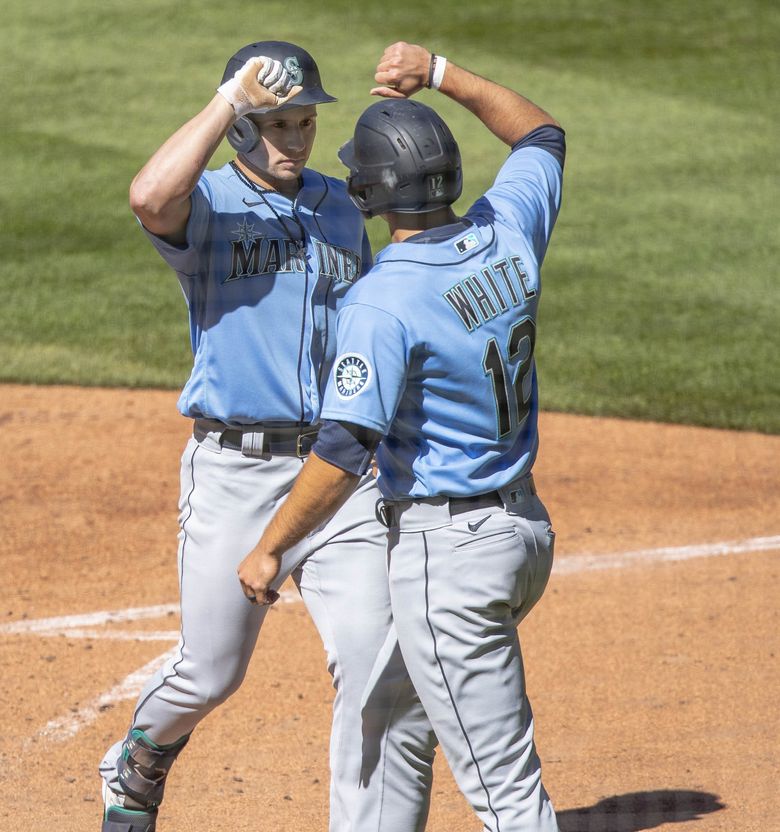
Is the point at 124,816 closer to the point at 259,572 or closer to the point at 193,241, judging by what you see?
the point at 259,572

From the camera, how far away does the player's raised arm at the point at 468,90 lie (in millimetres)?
3355

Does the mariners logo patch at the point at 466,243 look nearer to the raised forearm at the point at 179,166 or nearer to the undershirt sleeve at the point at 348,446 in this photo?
the undershirt sleeve at the point at 348,446

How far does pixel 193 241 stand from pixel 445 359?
86 centimetres

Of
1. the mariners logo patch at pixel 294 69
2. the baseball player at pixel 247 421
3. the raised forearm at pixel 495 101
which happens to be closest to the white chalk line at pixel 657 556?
the baseball player at pixel 247 421

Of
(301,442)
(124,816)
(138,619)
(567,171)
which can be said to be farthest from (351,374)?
(567,171)

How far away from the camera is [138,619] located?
5.09 m

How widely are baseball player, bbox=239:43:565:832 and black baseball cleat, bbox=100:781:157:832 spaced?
960 millimetres

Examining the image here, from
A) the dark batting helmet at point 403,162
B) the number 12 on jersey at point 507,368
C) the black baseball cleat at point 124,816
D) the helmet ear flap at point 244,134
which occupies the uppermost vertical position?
the dark batting helmet at point 403,162

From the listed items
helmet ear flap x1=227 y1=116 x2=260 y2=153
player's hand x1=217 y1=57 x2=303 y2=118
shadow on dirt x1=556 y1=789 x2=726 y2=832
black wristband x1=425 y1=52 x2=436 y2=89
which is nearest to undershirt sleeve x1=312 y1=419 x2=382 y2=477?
player's hand x1=217 y1=57 x2=303 y2=118

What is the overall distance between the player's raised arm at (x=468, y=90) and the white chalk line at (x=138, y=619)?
1984mm

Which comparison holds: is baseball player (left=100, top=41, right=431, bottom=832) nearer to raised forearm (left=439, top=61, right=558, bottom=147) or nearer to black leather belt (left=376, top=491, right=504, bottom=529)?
raised forearm (left=439, top=61, right=558, bottom=147)

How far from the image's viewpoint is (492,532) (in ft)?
9.39

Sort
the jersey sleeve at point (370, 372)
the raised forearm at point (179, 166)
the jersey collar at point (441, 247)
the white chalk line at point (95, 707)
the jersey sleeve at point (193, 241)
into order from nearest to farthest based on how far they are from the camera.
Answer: the jersey sleeve at point (370, 372) → the jersey collar at point (441, 247) → the raised forearm at point (179, 166) → the jersey sleeve at point (193, 241) → the white chalk line at point (95, 707)

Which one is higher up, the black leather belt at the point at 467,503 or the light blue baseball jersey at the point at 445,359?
the light blue baseball jersey at the point at 445,359
